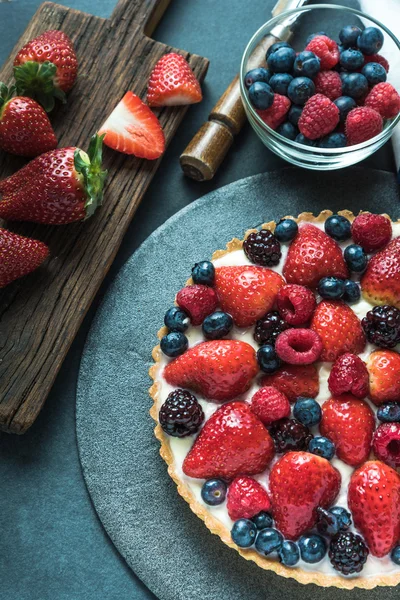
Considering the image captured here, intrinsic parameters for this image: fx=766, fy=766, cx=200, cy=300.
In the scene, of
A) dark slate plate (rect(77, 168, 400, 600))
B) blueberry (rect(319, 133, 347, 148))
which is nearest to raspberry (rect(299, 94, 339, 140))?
blueberry (rect(319, 133, 347, 148))

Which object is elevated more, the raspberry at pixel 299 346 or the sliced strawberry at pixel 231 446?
the raspberry at pixel 299 346

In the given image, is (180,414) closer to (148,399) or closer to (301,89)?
(148,399)

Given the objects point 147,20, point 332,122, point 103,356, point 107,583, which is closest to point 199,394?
point 103,356

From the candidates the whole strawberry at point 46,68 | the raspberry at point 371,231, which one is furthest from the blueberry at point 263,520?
the whole strawberry at point 46,68

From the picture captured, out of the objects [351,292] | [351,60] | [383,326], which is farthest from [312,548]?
[351,60]

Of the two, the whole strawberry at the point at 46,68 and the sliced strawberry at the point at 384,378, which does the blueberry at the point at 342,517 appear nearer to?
the sliced strawberry at the point at 384,378

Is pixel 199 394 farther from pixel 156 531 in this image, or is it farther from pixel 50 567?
pixel 50 567
